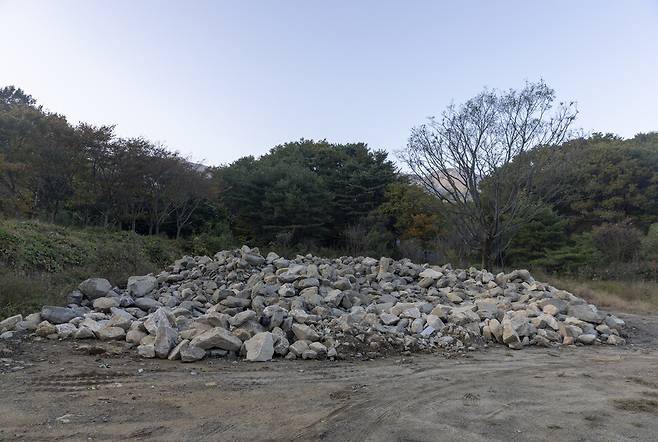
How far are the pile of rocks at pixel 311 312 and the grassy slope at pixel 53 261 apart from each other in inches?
→ 22.1

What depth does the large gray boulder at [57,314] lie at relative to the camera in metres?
6.30

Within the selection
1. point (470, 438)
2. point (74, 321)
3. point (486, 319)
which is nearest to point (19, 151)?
point (74, 321)

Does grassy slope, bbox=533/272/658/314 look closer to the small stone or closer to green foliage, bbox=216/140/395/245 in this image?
the small stone

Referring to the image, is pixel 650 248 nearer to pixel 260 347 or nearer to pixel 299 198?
pixel 299 198

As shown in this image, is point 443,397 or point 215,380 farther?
point 215,380

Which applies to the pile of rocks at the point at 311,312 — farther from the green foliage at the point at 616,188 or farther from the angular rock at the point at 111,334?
the green foliage at the point at 616,188

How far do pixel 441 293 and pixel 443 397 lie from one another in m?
5.21

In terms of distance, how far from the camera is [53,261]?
9742mm

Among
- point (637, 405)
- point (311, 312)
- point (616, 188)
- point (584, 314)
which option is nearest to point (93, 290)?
point (311, 312)

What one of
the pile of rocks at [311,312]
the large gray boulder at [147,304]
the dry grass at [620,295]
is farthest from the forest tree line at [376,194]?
the large gray boulder at [147,304]

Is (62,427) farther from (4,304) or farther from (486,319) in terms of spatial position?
(486,319)

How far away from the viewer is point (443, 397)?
4.18 m

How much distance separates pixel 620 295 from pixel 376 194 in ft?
40.8

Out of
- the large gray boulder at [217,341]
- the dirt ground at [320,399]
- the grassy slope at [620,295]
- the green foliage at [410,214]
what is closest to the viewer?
the dirt ground at [320,399]
